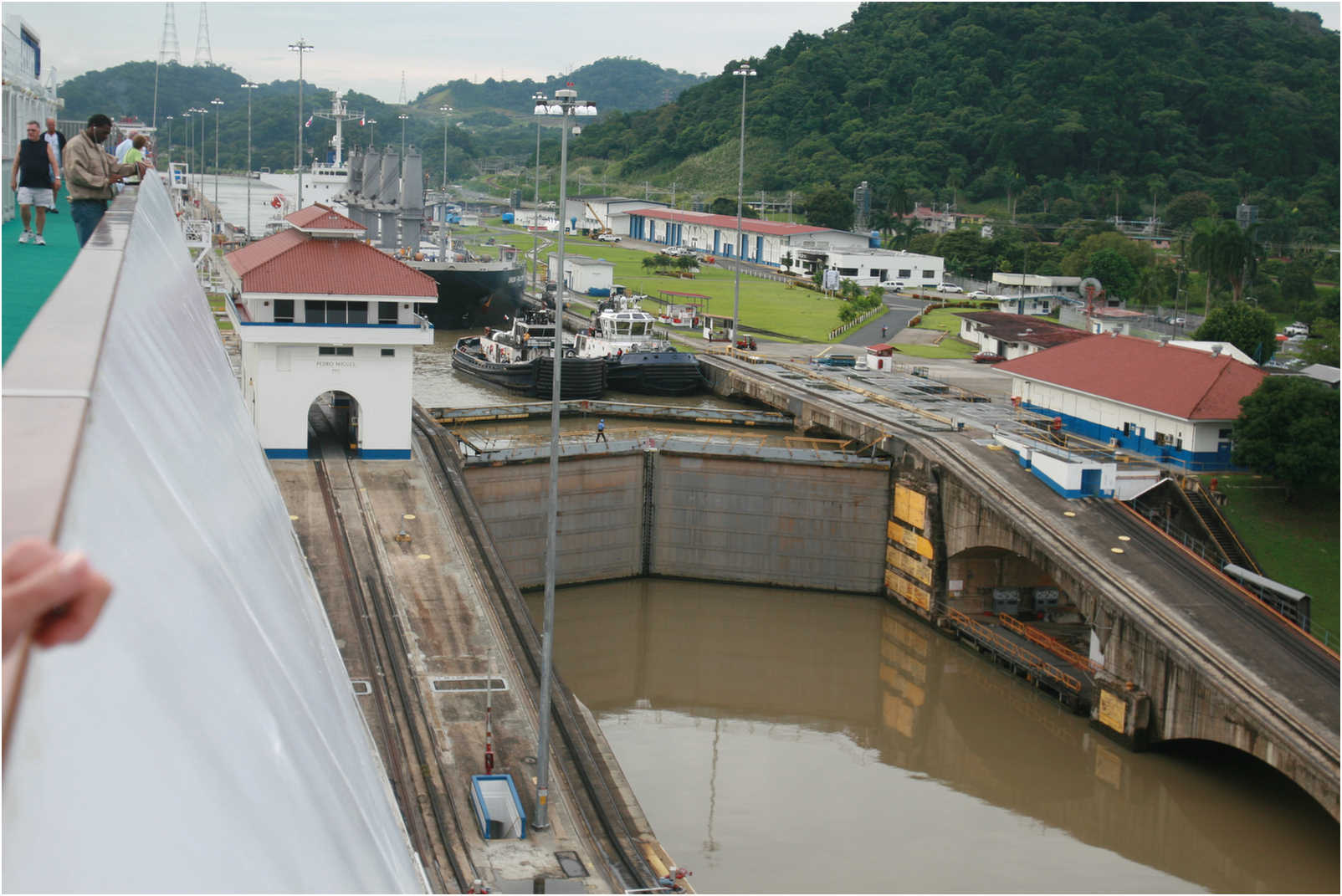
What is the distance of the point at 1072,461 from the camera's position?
2300 cm

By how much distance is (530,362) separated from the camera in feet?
123

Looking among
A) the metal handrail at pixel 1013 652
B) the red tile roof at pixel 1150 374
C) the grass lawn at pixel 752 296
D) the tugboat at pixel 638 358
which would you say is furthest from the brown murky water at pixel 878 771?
the grass lawn at pixel 752 296

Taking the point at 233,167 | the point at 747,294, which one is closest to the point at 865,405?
the point at 747,294

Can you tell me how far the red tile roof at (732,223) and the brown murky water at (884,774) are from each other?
50.1 metres

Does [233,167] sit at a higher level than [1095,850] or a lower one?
higher

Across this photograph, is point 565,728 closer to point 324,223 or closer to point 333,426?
point 324,223

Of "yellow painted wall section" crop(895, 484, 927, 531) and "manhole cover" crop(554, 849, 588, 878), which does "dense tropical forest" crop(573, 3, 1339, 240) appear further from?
"manhole cover" crop(554, 849, 588, 878)

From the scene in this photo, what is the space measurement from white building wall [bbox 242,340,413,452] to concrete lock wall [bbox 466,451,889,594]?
4239mm

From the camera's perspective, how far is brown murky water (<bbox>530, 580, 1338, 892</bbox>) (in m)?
15.9

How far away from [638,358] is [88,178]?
28800mm

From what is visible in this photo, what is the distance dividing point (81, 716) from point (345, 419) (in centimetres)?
2607

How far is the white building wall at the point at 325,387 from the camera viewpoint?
884 inches

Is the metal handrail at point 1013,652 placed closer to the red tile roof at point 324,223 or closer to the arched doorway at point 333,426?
the arched doorway at point 333,426

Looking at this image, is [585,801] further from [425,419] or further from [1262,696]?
[425,419]
